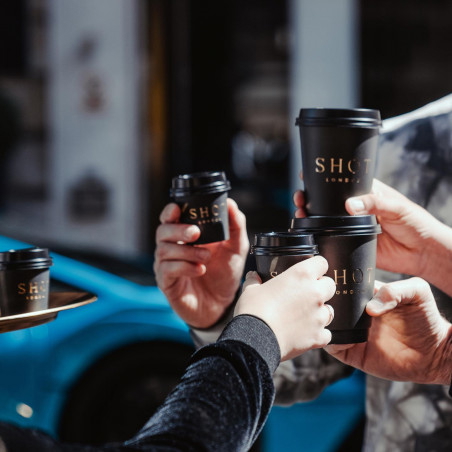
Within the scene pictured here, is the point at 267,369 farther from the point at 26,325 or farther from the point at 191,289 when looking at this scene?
the point at 191,289

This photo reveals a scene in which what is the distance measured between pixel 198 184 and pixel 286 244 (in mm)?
627

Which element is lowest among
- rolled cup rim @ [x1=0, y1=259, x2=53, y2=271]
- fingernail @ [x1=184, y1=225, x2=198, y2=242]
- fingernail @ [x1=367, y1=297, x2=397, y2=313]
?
fingernail @ [x1=367, y1=297, x2=397, y2=313]

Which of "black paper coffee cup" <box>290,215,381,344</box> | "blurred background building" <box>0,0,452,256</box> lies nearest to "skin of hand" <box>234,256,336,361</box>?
"black paper coffee cup" <box>290,215,381,344</box>

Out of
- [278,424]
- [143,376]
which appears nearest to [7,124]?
[143,376]

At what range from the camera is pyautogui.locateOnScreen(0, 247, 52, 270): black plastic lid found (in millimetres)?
1486

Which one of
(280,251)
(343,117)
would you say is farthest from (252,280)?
(343,117)

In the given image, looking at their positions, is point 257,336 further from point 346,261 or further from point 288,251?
point 346,261

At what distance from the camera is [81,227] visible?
7938 mm

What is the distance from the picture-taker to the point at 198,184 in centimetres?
182

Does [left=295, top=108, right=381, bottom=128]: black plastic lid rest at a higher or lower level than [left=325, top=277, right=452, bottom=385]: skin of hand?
higher

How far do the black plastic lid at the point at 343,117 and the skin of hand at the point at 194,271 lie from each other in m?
0.41

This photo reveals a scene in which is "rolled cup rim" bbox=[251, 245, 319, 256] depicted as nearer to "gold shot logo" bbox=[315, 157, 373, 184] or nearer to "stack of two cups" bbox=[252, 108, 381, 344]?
"stack of two cups" bbox=[252, 108, 381, 344]

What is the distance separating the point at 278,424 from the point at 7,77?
5587 mm

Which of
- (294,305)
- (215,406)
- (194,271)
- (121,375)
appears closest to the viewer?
(215,406)
